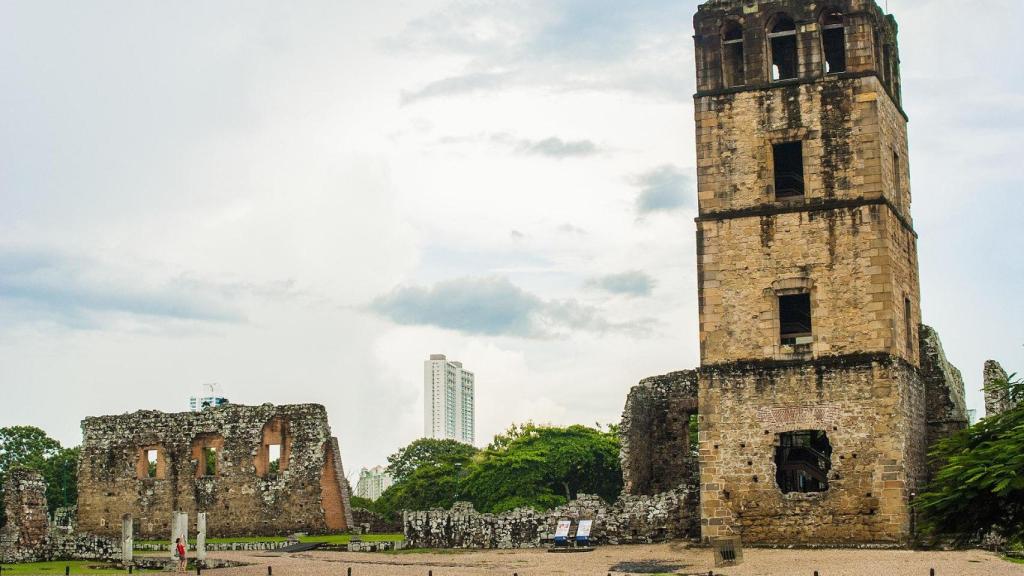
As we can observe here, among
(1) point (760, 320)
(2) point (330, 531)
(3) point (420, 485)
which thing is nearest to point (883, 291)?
(1) point (760, 320)

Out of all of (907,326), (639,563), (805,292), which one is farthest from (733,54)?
(639,563)

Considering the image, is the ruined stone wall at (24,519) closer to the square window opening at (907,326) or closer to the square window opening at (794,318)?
the square window opening at (794,318)

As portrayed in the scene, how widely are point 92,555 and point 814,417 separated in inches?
717

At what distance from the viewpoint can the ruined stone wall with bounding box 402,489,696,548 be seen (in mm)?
32688

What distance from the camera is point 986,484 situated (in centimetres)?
1731

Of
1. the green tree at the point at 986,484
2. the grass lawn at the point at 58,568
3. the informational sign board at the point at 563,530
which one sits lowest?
the grass lawn at the point at 58,568

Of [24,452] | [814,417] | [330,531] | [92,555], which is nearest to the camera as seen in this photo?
[814,417]

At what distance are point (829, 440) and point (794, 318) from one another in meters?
3.37

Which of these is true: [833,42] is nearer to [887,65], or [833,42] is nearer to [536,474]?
[887,65]

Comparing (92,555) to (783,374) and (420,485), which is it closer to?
(783,374)

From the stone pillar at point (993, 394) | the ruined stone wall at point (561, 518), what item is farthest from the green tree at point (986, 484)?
the ruined stone wall at point (561, 518)

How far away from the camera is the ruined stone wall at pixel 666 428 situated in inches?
1457

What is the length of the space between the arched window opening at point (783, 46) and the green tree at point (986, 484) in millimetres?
15146

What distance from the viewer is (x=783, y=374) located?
3105cm
